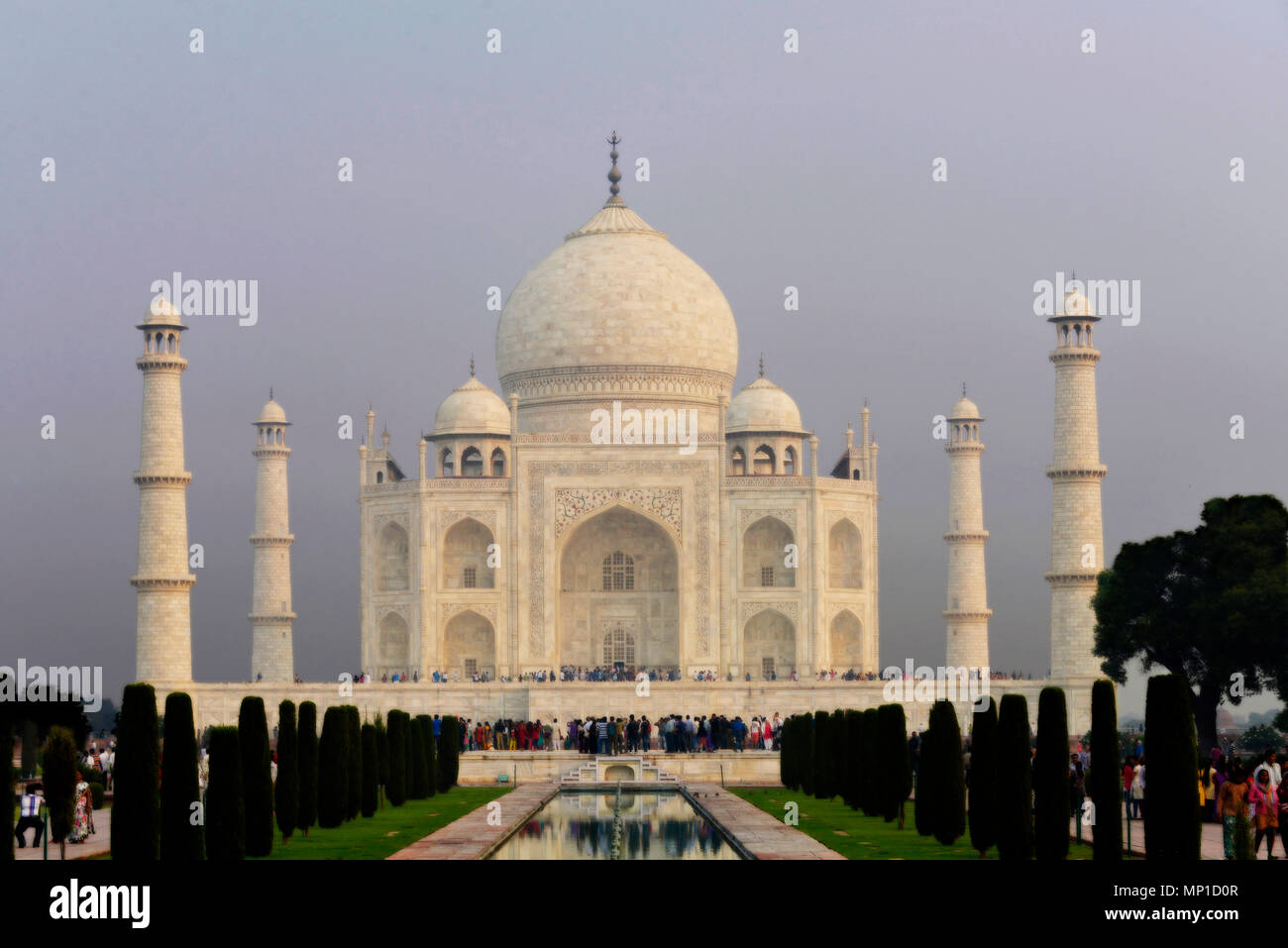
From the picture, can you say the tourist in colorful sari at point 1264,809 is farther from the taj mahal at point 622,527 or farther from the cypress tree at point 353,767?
the taj mahal at point 622,527

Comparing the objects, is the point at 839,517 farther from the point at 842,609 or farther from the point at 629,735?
the point at 629,735

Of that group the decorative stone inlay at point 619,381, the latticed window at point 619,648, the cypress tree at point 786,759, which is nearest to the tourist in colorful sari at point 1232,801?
the cypress tree at point 786,759

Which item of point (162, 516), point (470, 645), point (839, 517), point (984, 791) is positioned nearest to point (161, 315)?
Answer: point (162, 516)

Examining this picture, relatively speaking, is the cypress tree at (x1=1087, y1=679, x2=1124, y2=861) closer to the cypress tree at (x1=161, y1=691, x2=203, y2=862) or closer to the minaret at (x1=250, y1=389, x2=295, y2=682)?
the cypress tree at (x1=161, y1=691, x2=203, y2=862)

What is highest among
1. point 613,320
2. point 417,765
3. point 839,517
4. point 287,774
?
point 613,320

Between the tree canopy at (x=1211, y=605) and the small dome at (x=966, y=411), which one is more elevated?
the small dome at (x=966, y=411)

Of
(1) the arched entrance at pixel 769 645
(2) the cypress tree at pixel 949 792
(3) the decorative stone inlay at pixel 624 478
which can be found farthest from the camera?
(1) the arched entrance at pixel 769 645

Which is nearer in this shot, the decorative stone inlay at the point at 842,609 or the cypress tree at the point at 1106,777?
the cypress tree at the point at 1106,777
